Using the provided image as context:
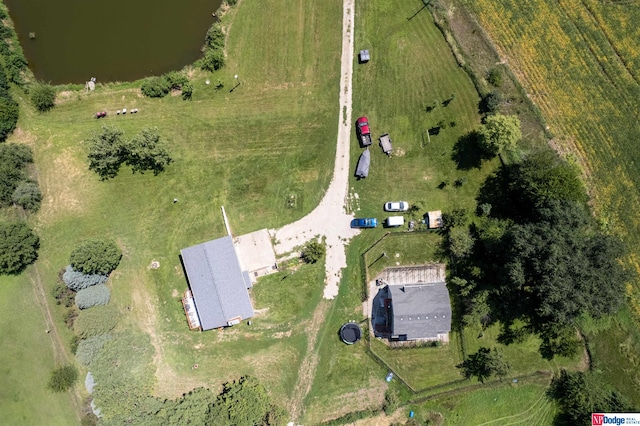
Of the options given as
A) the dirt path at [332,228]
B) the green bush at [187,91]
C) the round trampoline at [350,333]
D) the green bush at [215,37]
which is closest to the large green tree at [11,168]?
the green bush at [187,91]

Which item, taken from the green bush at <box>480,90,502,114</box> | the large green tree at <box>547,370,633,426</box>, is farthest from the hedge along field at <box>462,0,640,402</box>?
the large green tree at <box>547,370,633,426</box>

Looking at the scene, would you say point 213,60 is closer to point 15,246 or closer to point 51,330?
point 15,246

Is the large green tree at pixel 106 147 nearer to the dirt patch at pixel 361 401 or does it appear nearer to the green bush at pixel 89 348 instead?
the green bush at pixel 89 348

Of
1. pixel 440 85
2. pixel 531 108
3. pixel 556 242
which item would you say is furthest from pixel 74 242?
pixel 531 108

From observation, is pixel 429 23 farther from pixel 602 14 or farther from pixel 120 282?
pixel 120 282

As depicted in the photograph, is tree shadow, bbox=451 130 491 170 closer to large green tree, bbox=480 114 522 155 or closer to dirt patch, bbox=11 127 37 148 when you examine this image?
large green tree, bbox=480 114 522 155

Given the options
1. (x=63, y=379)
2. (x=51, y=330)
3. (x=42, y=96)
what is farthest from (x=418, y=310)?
(x=42, y=96)
